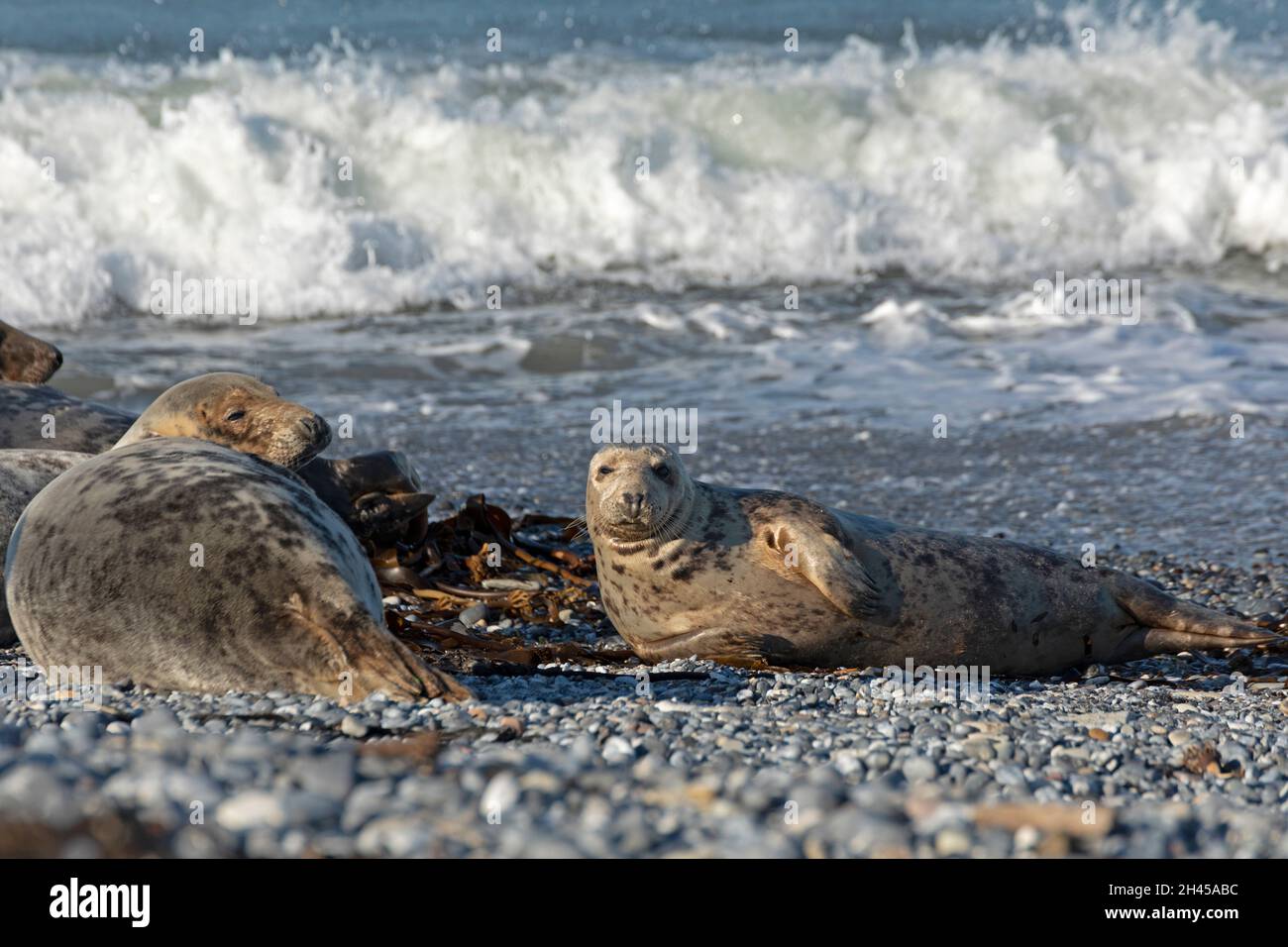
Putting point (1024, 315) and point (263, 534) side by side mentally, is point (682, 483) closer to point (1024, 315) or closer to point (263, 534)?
point (263, 534)

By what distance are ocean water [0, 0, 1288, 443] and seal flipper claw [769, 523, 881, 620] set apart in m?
4.25

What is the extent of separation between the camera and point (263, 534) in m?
3.86

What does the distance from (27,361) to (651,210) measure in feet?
29.5

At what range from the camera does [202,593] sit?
12.4 ft

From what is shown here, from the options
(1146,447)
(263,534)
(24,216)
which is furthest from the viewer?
(24,216)

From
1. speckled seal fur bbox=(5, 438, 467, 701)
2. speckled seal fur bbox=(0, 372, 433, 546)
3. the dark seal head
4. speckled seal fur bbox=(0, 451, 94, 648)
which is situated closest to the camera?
speckled seal fur bbox=(5, 438, 467, 701)

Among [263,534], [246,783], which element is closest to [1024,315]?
[263,534]

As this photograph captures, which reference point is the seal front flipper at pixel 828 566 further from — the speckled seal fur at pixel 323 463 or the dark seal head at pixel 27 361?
the dark seal head at pixel 27 361

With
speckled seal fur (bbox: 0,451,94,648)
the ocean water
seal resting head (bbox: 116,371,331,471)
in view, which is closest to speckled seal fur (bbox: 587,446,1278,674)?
seal resting head (bbox: 116,371,331,471)

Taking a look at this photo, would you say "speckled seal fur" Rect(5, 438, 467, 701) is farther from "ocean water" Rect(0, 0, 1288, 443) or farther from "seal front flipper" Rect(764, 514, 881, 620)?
"ocean water" Rect(0, 0, 1288, 443)

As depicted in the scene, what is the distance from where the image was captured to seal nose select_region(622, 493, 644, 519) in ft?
15.8

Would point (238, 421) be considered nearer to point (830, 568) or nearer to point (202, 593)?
point (202, 593)

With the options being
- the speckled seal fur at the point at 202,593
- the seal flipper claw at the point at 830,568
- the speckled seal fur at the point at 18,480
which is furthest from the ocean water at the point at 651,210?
the speckled seal fur at the point at 202,593
